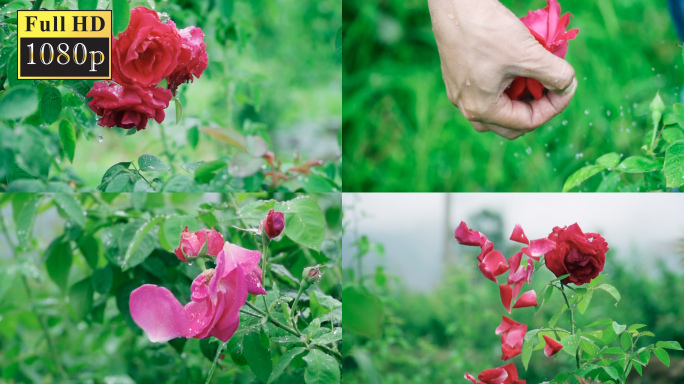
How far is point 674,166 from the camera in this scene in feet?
2.14

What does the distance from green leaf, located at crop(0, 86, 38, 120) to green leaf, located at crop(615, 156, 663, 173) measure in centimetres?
72

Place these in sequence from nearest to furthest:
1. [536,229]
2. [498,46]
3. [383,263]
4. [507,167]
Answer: [498,46]
[536,229]
[383,263]
[507,167]

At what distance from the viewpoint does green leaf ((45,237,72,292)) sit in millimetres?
862

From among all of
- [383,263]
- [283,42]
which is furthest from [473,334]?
[283,42]

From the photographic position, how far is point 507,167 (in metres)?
1.50

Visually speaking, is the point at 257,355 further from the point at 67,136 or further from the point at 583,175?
the point at 583,175

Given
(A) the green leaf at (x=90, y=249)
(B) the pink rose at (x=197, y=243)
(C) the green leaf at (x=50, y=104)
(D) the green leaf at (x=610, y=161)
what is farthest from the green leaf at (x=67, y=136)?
(D) the green leaf at (x=610, y=161)

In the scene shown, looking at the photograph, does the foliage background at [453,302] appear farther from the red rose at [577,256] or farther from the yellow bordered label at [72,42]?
the yellow bordered label at [72,42]

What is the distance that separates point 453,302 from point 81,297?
874mm

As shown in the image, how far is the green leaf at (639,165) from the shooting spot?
0.70 metres

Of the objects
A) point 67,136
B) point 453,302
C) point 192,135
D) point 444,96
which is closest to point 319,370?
point 67,136

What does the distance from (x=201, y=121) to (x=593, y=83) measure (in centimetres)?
103

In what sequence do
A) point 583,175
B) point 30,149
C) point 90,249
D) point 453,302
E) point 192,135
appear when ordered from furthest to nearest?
point 453,302 < point 192,135 < point 90,249 < point 583,175 < point 30,149

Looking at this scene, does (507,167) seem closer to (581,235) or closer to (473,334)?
(473,334)
